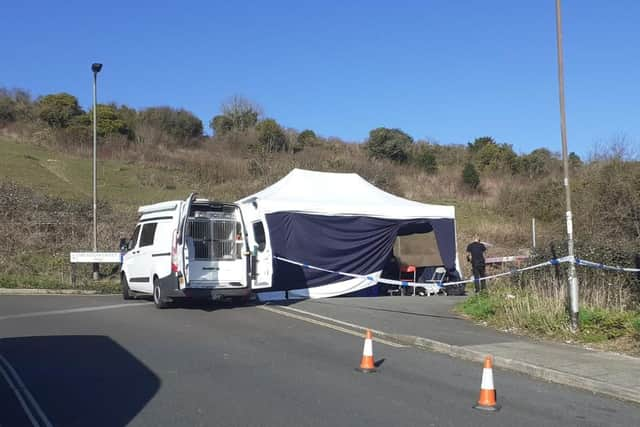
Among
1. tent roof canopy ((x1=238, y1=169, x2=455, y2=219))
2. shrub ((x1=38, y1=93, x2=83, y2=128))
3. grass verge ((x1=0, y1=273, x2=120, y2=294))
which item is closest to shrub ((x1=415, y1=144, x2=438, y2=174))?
shrub ((x1=38, y1=93, x2=83, y2=128))

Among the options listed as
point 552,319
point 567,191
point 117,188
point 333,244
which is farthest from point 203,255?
point 117,188

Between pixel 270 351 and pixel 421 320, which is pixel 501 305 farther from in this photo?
pixel 270 351

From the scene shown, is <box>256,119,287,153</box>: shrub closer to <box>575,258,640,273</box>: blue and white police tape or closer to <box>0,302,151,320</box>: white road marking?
<box>0,302,151,320</box>: white road marking

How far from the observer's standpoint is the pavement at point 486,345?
8422 millimetres

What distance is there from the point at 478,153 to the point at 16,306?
4940 centimetres

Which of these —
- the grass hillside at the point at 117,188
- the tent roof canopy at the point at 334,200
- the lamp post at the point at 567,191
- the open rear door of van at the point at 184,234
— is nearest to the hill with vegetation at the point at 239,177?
the grass hillside at the point at 117,188

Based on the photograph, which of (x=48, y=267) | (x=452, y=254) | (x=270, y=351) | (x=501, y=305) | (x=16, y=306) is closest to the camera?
(x=270, y=351)

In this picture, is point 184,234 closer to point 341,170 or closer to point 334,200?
point 334,200

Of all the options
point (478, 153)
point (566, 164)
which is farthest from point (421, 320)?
point (478, 153)

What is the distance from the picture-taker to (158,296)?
606 inches

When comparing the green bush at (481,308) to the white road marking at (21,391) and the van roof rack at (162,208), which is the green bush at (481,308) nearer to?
the van roof rack at (162,208)

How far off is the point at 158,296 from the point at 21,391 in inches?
314

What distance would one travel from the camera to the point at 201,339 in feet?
36.7

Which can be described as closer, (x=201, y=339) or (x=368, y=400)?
(x=368, y=400)
